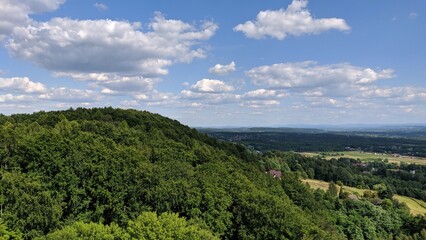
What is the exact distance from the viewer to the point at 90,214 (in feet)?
145

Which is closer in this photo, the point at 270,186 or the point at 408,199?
the point at 270,186

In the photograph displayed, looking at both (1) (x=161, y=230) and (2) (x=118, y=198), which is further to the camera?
(2) (x=118, y=198)

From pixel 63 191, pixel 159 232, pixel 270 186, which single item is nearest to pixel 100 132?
pixel 63 191

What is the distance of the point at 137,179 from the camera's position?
48688 millimetres

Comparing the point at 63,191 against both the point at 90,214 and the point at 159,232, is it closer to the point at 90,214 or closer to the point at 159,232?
the point at 90,214

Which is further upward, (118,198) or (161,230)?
(118,198)

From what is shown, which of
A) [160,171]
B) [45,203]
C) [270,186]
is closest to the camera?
[45,203]


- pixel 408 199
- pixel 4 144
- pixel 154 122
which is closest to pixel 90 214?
pixel 4 144

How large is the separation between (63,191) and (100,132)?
26063 millimetres

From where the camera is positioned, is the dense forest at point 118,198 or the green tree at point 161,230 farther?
the dense forest at point 118,198

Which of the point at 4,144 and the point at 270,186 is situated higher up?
the point at 4,144

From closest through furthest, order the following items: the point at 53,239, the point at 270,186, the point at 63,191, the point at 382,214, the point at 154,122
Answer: the point at 53,239
the point at 63,191
the point at 270,186
the point at 382,214
the point at 154,122

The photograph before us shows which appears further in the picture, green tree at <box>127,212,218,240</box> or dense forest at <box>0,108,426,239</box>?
dense forest at <box>0,108,426,239</box>

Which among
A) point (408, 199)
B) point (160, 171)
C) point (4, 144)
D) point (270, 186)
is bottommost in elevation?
point (408, 199)
